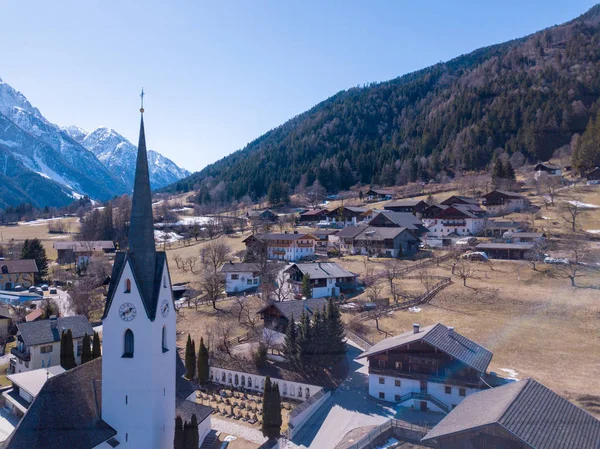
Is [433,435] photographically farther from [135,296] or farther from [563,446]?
[135,296]

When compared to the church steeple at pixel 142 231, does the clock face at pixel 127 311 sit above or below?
below

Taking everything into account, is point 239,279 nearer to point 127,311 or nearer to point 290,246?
point 290,246

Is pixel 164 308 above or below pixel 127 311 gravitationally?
below

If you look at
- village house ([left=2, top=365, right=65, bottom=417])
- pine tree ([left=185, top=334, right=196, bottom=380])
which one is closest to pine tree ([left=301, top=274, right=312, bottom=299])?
pine tree ([left=185, top=334, right=196, bottom=380])

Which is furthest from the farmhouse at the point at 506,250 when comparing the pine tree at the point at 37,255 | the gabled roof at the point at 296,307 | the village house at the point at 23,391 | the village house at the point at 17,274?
Answer: the pine tree at the point at 37,255

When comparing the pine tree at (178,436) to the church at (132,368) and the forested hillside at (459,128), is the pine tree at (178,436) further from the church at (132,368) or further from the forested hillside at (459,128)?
the forested hillside at (459,128)

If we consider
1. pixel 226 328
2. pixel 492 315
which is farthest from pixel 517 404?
pixel 226 328

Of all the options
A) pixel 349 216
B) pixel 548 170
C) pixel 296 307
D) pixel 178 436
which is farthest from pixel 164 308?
pixel 548 170
